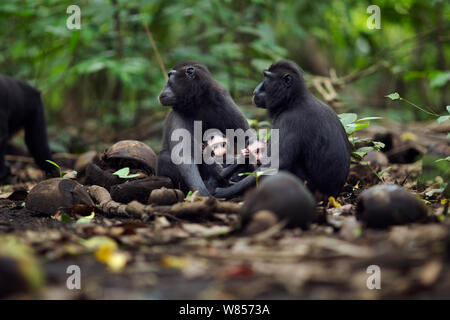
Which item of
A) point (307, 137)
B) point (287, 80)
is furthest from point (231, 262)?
point (287, 80)

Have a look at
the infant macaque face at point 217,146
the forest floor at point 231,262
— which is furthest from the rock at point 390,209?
the infant macaque face at point 217,146

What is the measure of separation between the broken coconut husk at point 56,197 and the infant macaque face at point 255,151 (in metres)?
1.47

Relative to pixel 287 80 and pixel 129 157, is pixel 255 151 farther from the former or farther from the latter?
pixel 129 157

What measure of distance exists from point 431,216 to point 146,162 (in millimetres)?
2804

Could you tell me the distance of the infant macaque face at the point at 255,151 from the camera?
172 inches

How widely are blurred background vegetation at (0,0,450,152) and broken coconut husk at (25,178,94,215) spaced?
9.85 feet

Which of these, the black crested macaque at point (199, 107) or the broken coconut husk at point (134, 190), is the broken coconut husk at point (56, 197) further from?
the black crested macaque at point (199, 107)

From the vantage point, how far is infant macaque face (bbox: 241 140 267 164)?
4.36m

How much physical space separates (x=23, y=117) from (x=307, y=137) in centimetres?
473

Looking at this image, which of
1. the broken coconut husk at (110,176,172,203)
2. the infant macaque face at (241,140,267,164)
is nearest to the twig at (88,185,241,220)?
the broken coconut husk at (110,176,172,203)

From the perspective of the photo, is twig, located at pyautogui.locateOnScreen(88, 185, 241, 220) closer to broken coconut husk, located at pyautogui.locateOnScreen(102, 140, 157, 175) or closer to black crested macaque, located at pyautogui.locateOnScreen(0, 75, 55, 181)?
broken coconut husk, located at pyautogui.locateOnScreen(102, 140, 157, 175)

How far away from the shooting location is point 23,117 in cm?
702

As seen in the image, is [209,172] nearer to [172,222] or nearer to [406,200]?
[172,222]

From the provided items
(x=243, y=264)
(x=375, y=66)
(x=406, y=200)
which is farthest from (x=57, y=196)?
(x=375, y=66)
